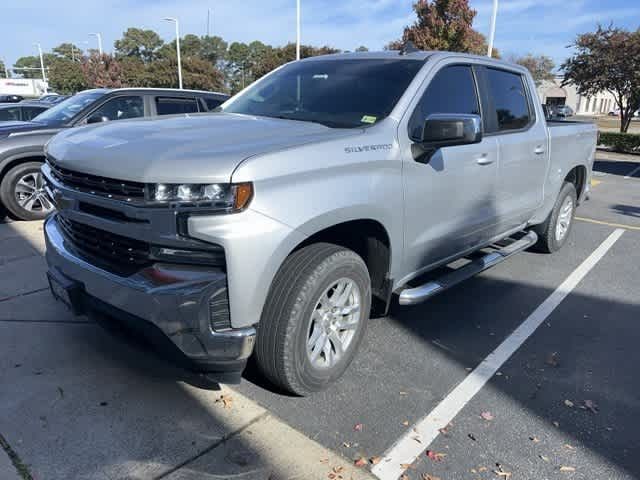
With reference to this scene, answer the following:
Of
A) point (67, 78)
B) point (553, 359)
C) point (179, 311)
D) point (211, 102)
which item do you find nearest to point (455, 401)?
point (553, 359)

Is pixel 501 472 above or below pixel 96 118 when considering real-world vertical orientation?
below

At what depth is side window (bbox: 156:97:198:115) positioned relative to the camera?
7.23 m

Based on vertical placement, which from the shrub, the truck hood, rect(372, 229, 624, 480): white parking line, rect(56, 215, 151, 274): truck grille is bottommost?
rect(372, 229, 624, 480): white parking line

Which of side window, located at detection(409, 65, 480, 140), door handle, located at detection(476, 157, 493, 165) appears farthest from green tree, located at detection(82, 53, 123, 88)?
door handle, located at detection(476, 157, 493, 165)

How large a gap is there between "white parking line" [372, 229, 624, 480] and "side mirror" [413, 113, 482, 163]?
1.43 metres

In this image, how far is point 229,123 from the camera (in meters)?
3.10

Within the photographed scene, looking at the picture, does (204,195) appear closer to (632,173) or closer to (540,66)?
(632,173)

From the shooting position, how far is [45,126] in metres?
6.42

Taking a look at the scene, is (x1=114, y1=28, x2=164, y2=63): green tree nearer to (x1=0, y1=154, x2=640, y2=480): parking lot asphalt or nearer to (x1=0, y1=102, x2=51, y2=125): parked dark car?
(x1=0, y1=102, x2=51, y2=125): parked dark car

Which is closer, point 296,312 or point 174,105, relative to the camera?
point 296,312

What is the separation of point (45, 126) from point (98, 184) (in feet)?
15.8

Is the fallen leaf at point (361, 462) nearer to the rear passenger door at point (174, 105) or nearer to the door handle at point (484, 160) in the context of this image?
the door handle at point (484, 160)

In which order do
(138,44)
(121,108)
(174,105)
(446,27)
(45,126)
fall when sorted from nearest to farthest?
(45,126) < (121,108) < (174,105) < (446,27) < (138,44)

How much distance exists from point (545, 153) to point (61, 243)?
4.21 meters
